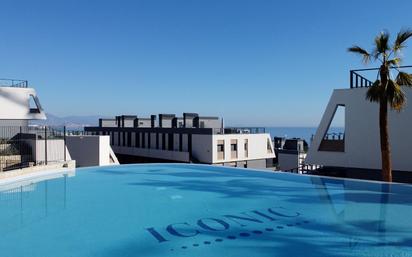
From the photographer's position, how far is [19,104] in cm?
2945

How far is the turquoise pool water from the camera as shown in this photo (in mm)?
7199

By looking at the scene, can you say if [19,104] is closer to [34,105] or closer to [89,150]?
[34,105]

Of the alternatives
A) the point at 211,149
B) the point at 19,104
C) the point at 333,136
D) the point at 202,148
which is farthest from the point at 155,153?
the point at 333,136

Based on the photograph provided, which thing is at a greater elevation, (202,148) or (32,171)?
→ (32,171)

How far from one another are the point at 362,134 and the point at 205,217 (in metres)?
10.2

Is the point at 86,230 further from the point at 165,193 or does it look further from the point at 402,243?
the point at 402,243

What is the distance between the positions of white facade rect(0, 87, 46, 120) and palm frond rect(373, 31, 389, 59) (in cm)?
2650

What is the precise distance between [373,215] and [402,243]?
2.44 metres

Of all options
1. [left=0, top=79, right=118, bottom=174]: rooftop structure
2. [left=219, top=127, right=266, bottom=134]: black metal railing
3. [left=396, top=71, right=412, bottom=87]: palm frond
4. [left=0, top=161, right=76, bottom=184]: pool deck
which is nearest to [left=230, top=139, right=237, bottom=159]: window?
[left=219, top=127, right=266, bottom=134]: black metal railing

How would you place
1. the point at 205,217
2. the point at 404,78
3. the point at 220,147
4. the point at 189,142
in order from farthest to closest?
the point at 189,142, the point at 220,147, the point at 404,78, the point at 205,217

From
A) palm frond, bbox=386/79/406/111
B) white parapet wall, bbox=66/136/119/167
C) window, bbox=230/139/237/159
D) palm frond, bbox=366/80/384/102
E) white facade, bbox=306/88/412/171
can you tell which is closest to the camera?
palm frond, bbox=386/79/406/111

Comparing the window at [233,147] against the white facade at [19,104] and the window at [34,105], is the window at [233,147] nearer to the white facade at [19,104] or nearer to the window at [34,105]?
the white facade at [19,104]

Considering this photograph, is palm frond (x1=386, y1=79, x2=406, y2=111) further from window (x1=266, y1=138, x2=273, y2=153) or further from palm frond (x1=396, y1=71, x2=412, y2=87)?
window (x1=266, y1=138, x2=273, y2=153)

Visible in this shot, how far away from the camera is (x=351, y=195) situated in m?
12.0
